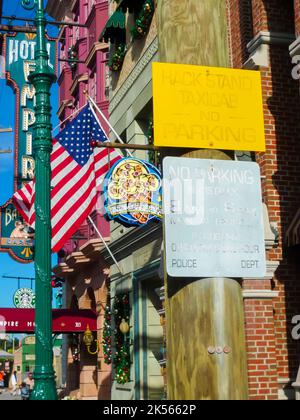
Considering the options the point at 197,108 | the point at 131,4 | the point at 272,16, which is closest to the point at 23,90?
the point at 131,4

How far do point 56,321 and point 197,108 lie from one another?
2172cm

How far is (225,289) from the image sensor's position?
2.92 metres

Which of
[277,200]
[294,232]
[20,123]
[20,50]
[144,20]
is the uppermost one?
[20,50]

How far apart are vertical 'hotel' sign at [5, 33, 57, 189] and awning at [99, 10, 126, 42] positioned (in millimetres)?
10077

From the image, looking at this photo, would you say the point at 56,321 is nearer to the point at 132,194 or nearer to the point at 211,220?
the point at 132,194

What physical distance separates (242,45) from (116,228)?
912cm

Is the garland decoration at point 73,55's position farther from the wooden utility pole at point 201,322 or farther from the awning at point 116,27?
the wooden utility pole at point 201,322

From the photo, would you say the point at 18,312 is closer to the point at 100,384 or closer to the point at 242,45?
the point at 100,384

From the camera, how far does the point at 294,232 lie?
10.7 meters

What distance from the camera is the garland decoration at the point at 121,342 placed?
58.9 feet

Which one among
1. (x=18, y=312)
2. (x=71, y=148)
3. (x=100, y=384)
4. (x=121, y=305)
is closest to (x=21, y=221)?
(x=18, y=312)

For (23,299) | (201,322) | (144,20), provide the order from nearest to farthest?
1. (201,322)
2. (144,20)
3. (23,299)
